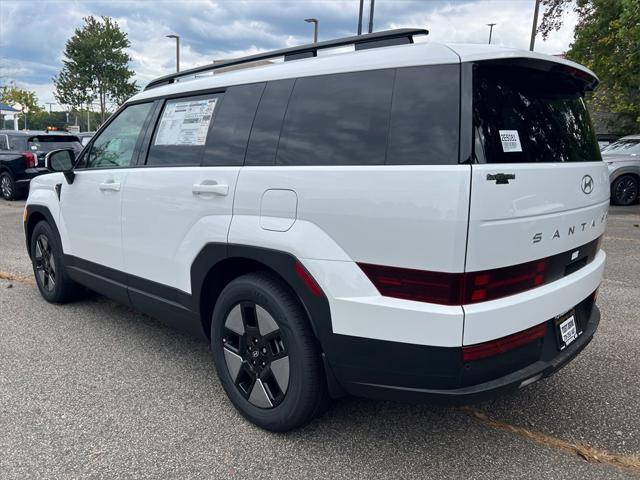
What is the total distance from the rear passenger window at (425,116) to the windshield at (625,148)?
11968mm

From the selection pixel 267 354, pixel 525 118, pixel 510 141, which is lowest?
pixel 267 354

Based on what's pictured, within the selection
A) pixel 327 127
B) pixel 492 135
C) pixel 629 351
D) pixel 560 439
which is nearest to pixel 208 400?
pixel 327 127

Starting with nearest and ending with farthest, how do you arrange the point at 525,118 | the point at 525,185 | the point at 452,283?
the point at 452,283 → the point at 525,185 → the point at 525,118

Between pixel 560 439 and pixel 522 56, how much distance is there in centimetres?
187

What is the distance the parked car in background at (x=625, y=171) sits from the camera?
460 inches

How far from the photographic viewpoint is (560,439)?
8.54 ft

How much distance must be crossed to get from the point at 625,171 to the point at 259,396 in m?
11.9

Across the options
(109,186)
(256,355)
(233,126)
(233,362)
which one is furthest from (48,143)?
(256,355)

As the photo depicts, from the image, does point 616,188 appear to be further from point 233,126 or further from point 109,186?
point 109,186

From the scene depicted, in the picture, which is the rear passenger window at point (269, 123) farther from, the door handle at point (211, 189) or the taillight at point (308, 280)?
the taillight at point (308, 280)

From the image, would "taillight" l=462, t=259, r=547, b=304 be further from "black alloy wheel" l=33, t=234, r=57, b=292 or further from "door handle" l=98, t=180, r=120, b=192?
A: "black alloy wheel" l=33, t=234, r=57, b=292

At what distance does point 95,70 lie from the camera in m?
36.9

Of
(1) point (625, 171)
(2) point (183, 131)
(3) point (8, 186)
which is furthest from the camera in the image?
(3) point (8, 186)

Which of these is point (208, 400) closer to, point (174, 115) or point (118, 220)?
point (118, 220)
